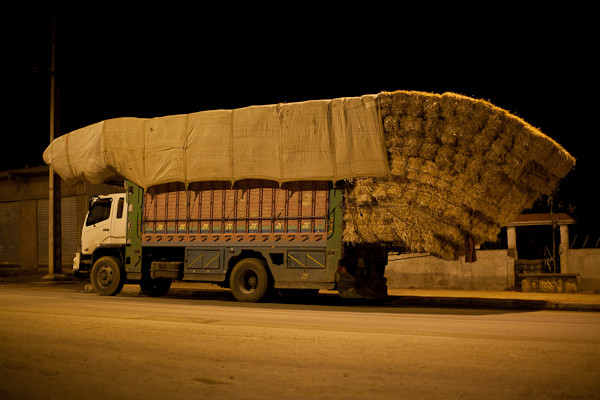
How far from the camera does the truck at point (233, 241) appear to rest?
13328mm

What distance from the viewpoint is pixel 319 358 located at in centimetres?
654

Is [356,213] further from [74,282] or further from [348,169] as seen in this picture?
[74,282]

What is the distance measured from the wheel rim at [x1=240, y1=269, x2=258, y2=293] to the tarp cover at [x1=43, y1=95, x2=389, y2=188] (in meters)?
2.34

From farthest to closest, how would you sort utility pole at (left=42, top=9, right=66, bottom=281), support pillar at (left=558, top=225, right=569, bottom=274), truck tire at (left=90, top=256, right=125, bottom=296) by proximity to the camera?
utility pole at (left=42, top=9, right=66, bottom=281) → support pillar at (left=558, top=225, right=569, bottom=274) → truck tire at (left=90, top=256, right=125, bottom=296)

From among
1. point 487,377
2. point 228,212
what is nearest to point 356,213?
point 228,212

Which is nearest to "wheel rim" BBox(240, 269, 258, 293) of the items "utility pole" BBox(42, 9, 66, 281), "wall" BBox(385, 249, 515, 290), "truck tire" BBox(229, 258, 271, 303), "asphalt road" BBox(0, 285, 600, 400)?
"truck tire" BBox(229, 258, 271, 303)

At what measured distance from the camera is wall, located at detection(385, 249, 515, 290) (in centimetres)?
1803

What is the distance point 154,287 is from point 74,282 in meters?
6.15

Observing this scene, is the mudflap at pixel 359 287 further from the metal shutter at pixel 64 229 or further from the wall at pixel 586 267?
the metal shutter at pixel 64 229

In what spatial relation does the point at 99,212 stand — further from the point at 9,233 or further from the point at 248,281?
the point at 9,233

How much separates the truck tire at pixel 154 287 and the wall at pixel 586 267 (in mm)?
11864

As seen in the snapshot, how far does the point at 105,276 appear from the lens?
16.1 meters

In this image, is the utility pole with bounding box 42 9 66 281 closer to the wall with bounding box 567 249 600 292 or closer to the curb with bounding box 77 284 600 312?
the curb with bounding box 77 284 600 312

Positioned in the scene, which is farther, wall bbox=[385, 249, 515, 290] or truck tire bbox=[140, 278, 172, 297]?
wall bbox=[385, 249, 515, 290]
